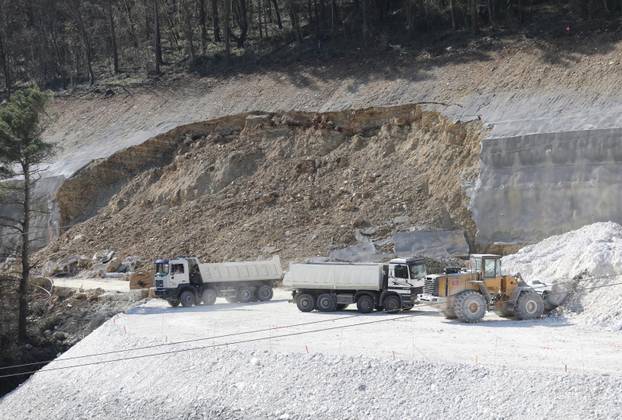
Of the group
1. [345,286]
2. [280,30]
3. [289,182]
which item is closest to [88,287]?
[289,182]

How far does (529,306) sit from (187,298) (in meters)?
11.3

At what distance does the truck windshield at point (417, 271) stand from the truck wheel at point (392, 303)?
2.54 ft

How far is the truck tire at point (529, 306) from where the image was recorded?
20.3 m

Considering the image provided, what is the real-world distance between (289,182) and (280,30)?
18.6 metres

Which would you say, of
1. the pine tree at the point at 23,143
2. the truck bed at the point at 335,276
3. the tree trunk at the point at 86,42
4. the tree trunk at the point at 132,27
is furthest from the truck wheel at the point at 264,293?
the tree trunk at the point at 132,27

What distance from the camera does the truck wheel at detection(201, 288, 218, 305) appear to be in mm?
26797

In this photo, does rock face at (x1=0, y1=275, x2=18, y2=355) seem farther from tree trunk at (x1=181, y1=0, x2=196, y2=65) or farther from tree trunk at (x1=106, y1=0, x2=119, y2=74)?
tree trunk at (x1=106, y1=0, x2=119, y2=74)

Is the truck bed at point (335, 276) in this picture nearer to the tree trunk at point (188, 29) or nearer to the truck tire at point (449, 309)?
the truck tire at point (449, 309)

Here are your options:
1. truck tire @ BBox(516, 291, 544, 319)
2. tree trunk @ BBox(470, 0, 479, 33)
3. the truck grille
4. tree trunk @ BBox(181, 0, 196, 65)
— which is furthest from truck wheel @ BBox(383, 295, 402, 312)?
tree trunk @ BBox(181, 0, 196, 65)

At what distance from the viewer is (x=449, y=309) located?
20625 mm

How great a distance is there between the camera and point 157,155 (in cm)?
4047

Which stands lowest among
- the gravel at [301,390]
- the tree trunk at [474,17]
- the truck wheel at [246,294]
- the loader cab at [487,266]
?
the gravel at [301,390]

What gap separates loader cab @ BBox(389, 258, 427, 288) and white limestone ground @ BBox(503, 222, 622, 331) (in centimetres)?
367

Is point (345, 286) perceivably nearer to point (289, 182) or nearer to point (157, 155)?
point (289, 182)
